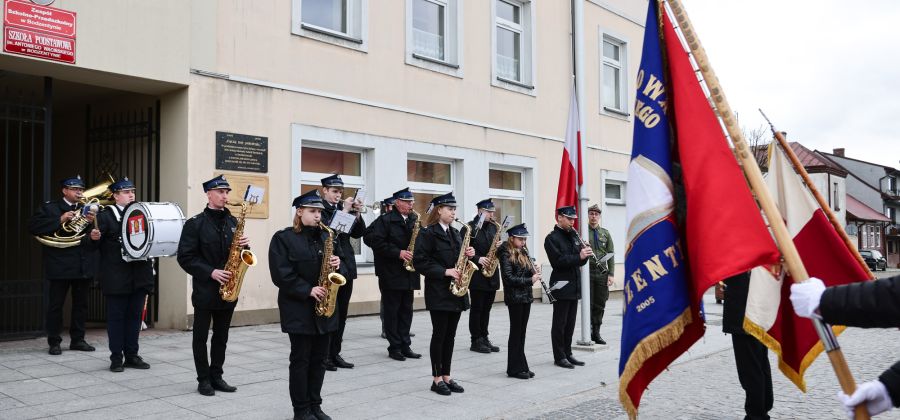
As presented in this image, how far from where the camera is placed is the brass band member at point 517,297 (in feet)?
27.2

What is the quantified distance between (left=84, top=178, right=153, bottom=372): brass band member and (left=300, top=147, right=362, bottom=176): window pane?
4.47 metres

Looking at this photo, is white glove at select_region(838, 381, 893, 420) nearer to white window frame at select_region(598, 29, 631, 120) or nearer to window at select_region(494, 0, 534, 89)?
window at select_region(494, 0, 534, 89)

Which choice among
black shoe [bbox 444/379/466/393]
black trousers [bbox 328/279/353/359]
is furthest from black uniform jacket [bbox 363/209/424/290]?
black shoe [bbox 444/379/466/393]

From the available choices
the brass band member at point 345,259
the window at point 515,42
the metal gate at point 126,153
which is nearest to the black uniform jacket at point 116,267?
the brass band member at point 345,259

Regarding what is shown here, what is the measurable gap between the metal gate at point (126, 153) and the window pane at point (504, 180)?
7.43 meters

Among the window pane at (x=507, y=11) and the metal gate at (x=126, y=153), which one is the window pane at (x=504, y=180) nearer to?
the window pane at (x=507, y=11)

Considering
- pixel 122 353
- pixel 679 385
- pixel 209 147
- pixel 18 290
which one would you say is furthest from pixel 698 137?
pixel 18 290

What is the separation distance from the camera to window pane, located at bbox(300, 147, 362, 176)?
12.6 meters

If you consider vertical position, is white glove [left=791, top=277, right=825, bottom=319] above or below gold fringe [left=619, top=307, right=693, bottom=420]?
above

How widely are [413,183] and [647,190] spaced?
34.4 ft

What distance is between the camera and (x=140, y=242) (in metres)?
7.74

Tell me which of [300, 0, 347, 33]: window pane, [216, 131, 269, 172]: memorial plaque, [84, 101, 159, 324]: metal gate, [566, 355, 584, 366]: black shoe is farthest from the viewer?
[300, 0, 347, 33]: window pane

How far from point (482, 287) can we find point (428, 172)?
5.69 metres

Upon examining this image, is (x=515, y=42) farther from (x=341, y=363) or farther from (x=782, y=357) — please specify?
(x=782, y=357)
